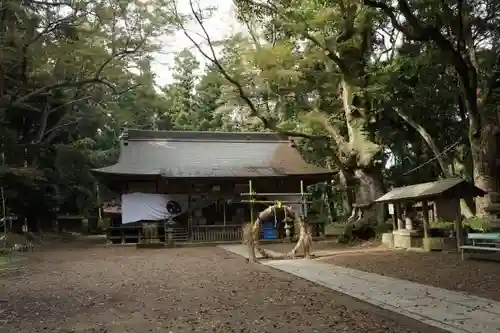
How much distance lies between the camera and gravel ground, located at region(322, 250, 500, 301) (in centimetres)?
824

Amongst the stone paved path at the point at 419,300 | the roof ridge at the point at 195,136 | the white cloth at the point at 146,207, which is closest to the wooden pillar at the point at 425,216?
the stone paved path at the point at 419,300

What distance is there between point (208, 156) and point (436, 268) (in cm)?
1719

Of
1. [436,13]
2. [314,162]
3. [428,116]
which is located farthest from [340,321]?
[314,162]

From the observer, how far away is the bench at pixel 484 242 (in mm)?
10607

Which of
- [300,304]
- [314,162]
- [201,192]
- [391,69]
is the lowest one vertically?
[300,304]

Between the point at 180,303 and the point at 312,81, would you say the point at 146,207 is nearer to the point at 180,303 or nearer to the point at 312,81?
the point at 312,81

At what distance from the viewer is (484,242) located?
1171cm

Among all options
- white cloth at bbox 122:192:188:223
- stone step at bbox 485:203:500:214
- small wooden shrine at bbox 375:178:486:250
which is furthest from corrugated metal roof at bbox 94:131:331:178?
stone step at bbox 485:203:500:214

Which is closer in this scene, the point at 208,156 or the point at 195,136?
the point at 208,156

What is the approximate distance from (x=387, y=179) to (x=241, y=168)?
32.8 feet

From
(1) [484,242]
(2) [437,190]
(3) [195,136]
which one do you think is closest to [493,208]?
(2) [437,190]

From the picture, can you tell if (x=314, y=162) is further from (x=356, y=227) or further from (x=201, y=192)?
(x=356, y=227)

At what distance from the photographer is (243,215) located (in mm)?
24500

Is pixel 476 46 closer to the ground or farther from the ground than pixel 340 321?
farther from the ground
